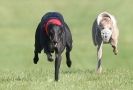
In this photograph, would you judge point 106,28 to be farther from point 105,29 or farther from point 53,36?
point 53,36

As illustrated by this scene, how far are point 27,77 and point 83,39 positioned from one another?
19865 millimetres

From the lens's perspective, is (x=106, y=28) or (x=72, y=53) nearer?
(x=106, y=28)

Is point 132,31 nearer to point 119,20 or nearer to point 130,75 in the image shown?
point 119,20

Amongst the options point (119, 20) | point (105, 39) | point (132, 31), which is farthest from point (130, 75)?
point (119, 20)

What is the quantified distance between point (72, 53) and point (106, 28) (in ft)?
47.2

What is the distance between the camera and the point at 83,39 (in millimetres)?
33656

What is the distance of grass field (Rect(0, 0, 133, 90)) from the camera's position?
494 inches

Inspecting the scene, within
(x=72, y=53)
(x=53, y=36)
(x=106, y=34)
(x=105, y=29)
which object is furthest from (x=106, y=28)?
(x=72, y=53)

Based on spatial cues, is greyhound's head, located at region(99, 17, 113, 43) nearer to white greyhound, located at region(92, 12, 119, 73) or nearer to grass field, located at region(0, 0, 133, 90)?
white greyhound, located at region(92, 12, 119, 73)

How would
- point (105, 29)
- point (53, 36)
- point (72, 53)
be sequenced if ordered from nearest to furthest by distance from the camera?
point (53, 36)
point (105, 29)
point (72, 53)

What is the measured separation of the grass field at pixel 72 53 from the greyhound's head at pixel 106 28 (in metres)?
0.84

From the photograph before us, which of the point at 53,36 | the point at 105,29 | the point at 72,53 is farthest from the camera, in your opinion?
→ the point at 72,53

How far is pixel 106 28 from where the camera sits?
1558cm

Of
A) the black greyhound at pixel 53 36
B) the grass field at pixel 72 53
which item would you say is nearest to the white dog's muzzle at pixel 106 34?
the grass field at pixel 72 53
